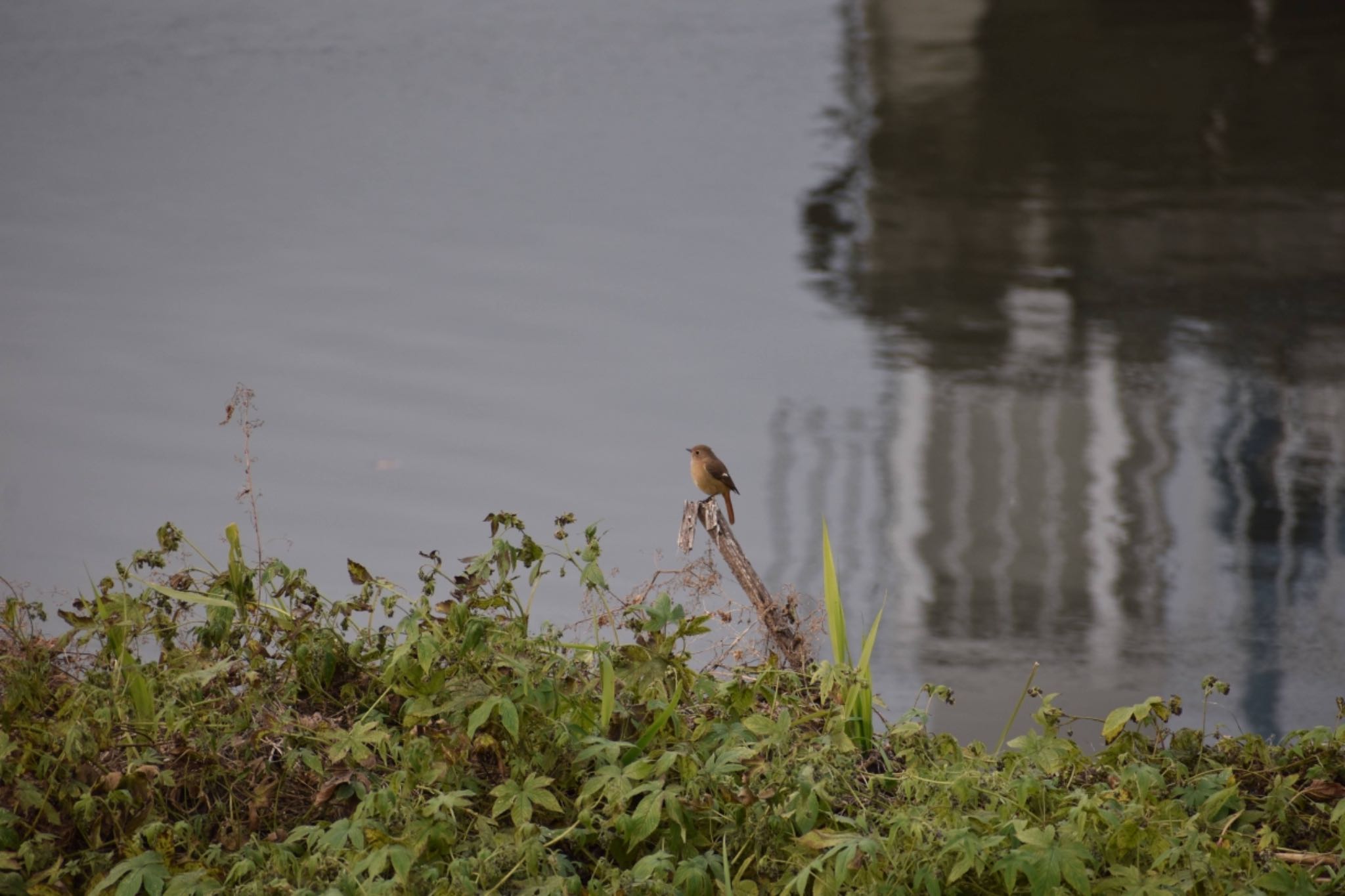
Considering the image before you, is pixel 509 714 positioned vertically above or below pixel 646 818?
above

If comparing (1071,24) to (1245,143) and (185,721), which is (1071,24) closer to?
(1245,143)

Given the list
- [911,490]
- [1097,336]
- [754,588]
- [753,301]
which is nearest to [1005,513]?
[911,490]

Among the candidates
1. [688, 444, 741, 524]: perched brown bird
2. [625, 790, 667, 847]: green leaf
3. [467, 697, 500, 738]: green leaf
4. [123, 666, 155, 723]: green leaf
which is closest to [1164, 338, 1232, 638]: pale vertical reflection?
[688, 444, 741, 524]: perched brown bird

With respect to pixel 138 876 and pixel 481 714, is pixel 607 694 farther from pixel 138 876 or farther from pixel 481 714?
pixel 138 876

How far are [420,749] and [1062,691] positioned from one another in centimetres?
215

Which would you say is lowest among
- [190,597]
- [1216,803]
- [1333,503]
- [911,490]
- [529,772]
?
[1333,503]

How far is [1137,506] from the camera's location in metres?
4.20

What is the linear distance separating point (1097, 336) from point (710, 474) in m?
2.91

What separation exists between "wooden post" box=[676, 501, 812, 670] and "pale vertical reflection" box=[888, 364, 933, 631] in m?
1.45

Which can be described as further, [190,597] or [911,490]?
[911,490]

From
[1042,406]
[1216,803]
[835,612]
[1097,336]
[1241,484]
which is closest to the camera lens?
[1216,803]

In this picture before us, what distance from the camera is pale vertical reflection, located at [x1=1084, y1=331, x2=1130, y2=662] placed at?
3.62m

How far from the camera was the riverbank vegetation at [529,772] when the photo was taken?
5.07 feet

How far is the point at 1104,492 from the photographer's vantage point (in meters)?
4.29
